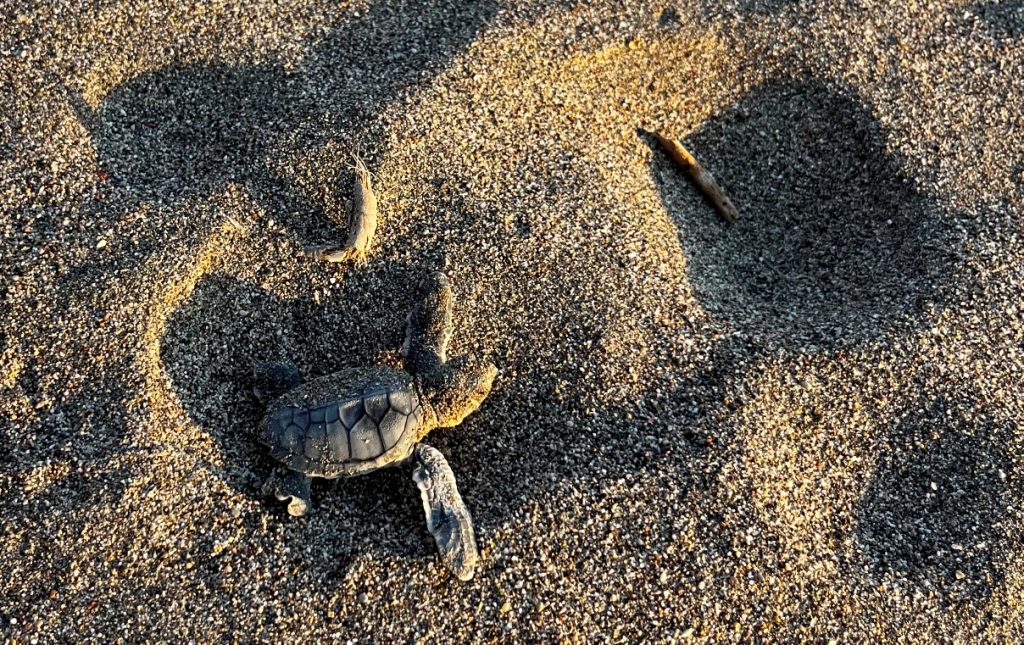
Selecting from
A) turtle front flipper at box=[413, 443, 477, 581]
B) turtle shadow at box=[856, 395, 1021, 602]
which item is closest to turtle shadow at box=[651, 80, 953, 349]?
turtle shadow at box=[856, 395, 1021, 602]

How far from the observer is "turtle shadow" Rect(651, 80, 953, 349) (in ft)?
10.4

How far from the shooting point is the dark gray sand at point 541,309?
2518 mm

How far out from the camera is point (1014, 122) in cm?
368

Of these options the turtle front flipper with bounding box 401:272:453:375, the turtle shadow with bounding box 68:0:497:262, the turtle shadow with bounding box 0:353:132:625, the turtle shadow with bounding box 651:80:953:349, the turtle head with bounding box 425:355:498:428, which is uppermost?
the turtle shadow with bounding box 68:0:497:262

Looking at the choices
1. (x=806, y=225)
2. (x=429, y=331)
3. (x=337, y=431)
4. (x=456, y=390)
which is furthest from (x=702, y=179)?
(x=337, y=431)

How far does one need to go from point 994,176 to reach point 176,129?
387cm

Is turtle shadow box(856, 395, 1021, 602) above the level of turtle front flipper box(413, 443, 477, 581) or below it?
below

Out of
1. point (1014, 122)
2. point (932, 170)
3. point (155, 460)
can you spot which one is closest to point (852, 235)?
point (932, 170)

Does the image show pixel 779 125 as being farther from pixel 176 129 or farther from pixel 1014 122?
pixel 176 129

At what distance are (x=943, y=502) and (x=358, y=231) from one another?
254 centimetres

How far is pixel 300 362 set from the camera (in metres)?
2.93

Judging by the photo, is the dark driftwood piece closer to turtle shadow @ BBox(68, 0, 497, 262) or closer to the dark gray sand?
the dark gray sand

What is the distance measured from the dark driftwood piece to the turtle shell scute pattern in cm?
195

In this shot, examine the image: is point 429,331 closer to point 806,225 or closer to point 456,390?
point 456,390
